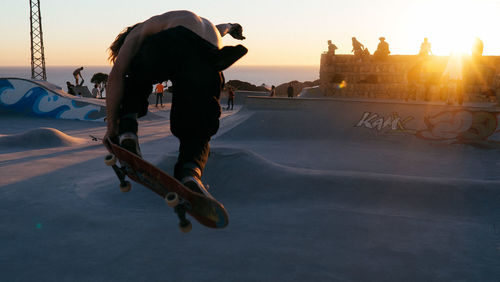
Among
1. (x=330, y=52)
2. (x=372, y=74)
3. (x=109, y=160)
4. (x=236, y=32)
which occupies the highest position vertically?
(x=330, y=52)

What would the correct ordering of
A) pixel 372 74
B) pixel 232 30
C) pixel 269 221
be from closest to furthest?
pixel 232 30 → pixel 269 221 → pixel 372 74

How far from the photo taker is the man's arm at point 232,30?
10.4 ft

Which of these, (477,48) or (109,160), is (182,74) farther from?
(477,48)

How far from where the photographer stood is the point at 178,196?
103 inches

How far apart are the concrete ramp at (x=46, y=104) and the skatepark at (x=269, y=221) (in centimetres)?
1066

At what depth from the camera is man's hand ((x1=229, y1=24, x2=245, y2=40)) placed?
11.0ft

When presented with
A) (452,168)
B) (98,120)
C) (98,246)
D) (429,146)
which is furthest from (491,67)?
(98,246)

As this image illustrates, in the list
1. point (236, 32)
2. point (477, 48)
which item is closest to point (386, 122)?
point (477, 48)

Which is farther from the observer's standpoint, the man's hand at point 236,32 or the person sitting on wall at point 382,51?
the person sitting on wall at point 382,51

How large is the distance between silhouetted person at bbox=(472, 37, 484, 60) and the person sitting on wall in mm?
5326

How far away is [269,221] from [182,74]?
389 cm

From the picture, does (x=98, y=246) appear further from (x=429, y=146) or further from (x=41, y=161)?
(x=429, y=146)

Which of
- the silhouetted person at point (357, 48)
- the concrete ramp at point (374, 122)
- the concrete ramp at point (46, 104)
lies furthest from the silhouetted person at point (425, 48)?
the concrete ramp at point (46, 104)

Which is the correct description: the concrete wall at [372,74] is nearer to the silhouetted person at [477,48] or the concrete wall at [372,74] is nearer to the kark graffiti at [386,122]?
the silhouetted person at [477,48]
